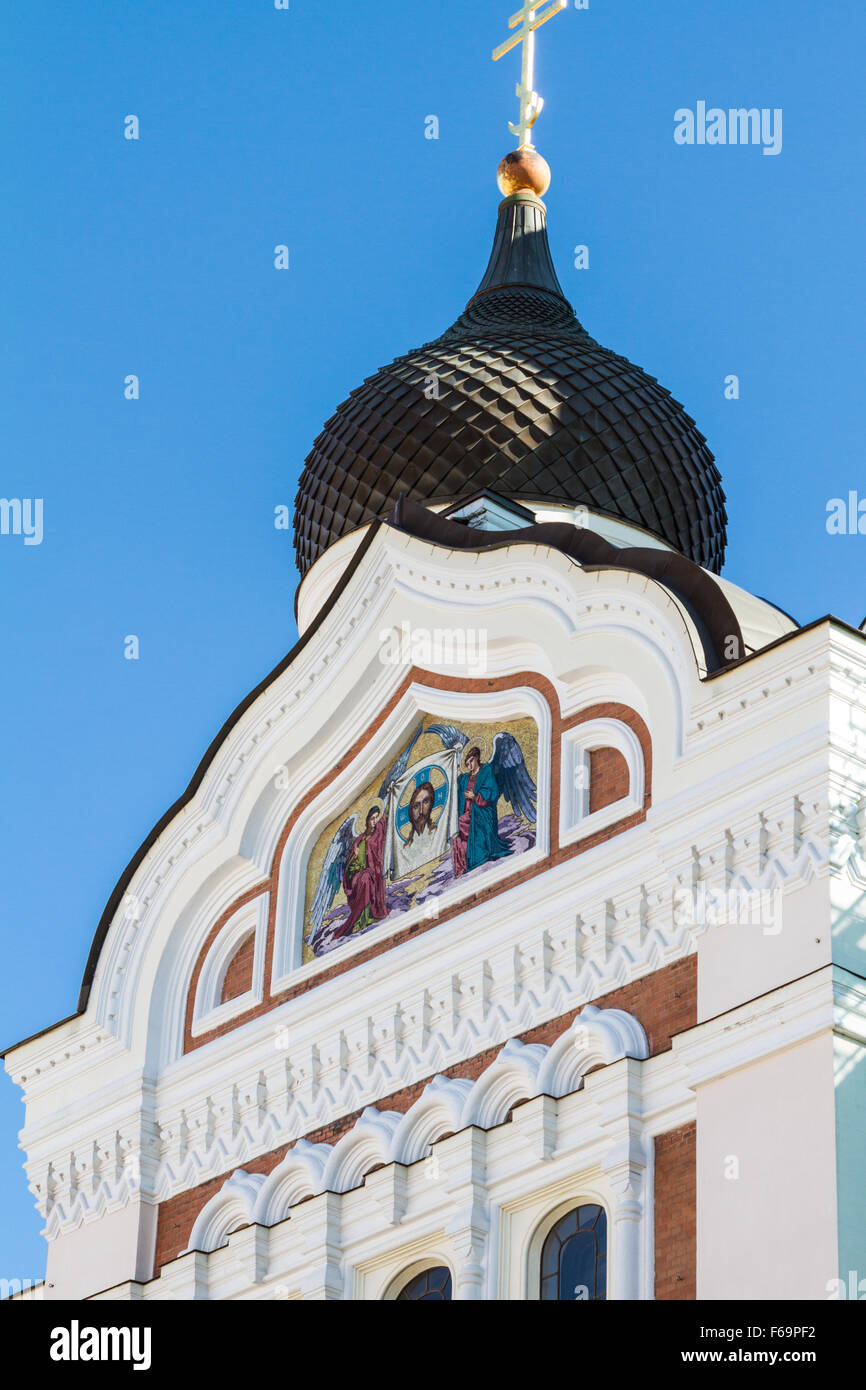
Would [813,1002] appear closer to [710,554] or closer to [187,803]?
[187,803]

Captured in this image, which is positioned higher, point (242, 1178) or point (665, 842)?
point (665, 842)

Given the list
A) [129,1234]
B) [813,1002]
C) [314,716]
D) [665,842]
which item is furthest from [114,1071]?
[813,1002]

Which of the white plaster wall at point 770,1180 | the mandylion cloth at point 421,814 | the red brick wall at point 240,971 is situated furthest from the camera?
the red brick wall at point 240,971

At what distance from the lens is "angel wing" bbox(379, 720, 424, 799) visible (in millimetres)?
16000

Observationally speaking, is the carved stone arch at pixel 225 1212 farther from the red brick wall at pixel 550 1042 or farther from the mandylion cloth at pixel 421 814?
the mandylion cloth at pixel 421 814

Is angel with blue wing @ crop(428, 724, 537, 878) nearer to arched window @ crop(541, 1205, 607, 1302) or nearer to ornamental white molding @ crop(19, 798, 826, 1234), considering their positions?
ornamental white molding @ crop(19, 798, 826, 1234)

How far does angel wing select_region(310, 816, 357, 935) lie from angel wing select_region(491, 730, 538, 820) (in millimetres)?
1085

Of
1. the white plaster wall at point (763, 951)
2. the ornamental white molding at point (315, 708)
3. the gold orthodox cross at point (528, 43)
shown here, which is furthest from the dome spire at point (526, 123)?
the white plaster wall at point (763, 951)

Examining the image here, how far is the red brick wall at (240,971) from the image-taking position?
53.2ft

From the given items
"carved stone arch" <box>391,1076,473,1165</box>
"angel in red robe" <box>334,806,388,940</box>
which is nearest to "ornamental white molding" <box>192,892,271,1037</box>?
"angel in red robe" <box>334,806,388,940</box>

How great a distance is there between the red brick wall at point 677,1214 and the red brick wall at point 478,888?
5.68ft
